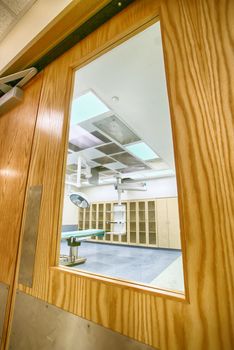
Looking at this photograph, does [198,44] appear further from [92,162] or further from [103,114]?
[92,162]

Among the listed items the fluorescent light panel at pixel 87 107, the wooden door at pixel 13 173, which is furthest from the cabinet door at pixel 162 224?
the wooden door at pixel 13 173

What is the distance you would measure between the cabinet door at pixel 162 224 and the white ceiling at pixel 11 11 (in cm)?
564

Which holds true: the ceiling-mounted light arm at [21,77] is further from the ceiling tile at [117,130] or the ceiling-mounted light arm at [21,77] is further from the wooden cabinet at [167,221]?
the wooden cabinet at [167,221]

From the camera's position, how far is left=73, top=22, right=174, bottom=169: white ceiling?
129 cm

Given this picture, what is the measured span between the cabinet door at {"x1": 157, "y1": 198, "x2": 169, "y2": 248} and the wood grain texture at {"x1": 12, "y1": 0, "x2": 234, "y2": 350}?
17.9ft

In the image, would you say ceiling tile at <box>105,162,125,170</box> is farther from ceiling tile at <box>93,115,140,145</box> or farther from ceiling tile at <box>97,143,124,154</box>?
ceiling tile at <box>93,115,140,145</box>

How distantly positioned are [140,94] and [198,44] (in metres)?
1.55

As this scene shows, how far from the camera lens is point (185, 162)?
0.45m

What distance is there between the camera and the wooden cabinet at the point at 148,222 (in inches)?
215

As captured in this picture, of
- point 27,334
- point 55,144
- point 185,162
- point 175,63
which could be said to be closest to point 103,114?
point 55,144

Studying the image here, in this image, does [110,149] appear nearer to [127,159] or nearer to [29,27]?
[127,159]

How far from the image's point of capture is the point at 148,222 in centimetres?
590

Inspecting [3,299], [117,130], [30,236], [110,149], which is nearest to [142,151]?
[110,149]

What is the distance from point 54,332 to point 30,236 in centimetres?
37
